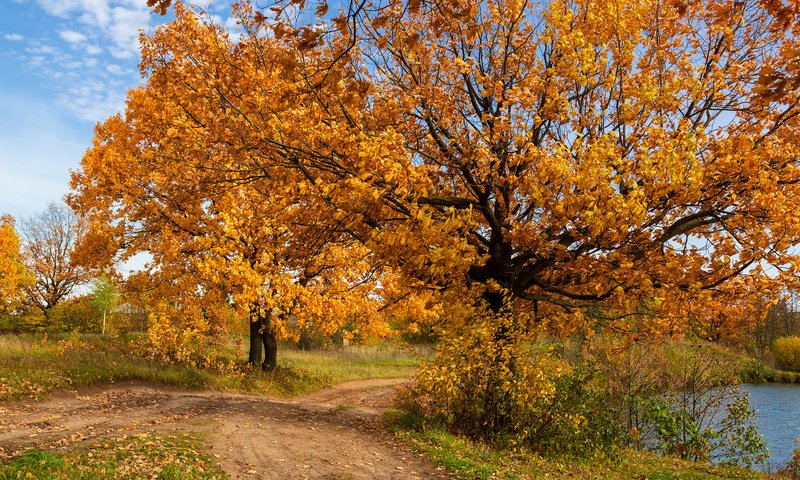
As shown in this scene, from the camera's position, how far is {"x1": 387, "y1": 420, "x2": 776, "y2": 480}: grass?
25.4ft

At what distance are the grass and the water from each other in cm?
373

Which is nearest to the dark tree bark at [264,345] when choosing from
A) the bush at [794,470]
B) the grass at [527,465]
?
the grass at [527,465]

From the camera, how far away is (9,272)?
26406 millimetres

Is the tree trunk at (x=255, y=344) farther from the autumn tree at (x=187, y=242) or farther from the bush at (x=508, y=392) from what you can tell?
the bush at (x=508, y=392)

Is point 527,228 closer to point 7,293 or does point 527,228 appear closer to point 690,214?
point 690,214

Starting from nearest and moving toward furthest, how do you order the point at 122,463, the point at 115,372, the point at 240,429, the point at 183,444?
the point at 122,463, the point at 183,444, the point at 240,429, the point at 115,372

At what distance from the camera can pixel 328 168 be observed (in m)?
8.51

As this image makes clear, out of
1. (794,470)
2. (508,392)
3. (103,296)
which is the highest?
(103,296)

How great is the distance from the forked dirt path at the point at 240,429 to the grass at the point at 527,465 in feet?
1.17

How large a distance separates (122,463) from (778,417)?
78.3ft

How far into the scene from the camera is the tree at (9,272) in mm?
26172

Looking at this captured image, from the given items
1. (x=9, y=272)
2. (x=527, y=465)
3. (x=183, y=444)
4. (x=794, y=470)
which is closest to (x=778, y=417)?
(x=794, y=470)

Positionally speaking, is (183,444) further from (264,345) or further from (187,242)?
(264,345)

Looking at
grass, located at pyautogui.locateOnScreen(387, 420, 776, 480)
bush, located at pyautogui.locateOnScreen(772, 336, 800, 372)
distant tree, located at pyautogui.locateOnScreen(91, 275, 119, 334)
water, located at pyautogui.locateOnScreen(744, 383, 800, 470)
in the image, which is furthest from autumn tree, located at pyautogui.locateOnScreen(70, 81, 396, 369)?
bush, located at pyautogui.locateOnScreen(772, 336, 800, 372)
